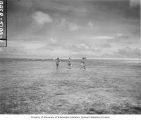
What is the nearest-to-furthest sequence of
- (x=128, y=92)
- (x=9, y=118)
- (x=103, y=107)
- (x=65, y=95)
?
(x=9, y=118) → (x=103, y=107) → (x=65, y=95) → (x=128, y=92)

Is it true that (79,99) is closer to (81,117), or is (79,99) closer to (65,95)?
(65,95)

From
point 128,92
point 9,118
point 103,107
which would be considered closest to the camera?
point 9,118

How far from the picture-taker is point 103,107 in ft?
23.7

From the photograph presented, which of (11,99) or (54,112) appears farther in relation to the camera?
(11,99)

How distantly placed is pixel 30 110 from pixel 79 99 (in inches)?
102

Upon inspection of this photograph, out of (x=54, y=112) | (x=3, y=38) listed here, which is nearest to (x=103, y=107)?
(x=54, y=112)

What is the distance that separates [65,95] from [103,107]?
2.49 metres

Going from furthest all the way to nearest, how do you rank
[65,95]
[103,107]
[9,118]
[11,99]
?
1. [65,95]
2. [11,99]
3. [103,107]
4. [9,118]

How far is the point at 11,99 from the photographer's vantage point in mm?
8117

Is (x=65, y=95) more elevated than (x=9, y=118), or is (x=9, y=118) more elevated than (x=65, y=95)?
(x=65, y=95)

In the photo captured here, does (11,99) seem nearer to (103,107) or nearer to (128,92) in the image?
(103,107)


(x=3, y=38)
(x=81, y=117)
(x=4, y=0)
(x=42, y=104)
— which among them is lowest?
(x=81, y=117)

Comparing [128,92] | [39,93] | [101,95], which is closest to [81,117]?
[101,95]

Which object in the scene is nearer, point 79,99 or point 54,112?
point 54,112
